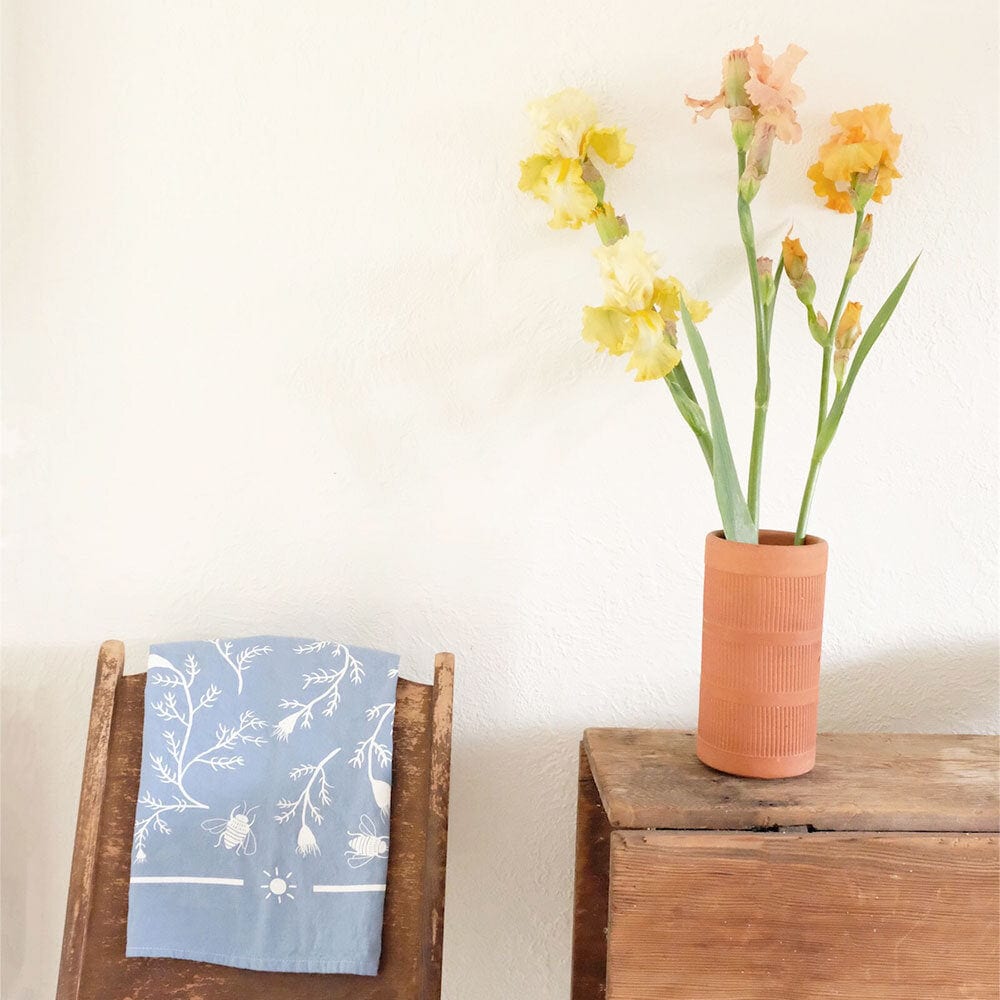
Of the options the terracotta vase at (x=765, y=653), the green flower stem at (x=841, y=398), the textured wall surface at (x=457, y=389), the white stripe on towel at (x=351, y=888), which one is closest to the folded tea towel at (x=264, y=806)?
the white stripe on towel at (x=351, y=888)

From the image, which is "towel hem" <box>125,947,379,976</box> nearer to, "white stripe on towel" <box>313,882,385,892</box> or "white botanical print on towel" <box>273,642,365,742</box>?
"white stripe on towel" <box>313,882,385,892</box>

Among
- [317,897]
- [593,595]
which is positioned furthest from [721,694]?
[317,897]

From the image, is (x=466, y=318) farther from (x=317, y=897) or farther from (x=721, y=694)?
(x=317, y=897)

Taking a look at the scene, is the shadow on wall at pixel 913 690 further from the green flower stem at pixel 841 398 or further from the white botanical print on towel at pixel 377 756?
the white botanical print on towel at pixel 377 756

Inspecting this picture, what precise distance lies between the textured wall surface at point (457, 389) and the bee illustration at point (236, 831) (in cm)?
25

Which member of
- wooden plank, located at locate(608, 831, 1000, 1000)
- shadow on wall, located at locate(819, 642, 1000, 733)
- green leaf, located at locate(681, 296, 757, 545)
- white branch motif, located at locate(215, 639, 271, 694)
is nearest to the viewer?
wooden plank, located at locate(608, 831, 1000, 1000)

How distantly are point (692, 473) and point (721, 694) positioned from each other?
1.04 ft

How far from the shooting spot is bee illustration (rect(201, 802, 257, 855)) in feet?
3.35

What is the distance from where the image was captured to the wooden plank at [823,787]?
0.87m

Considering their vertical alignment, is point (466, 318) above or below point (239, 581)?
above

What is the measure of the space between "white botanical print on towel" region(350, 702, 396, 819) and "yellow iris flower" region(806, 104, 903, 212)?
2.66ft

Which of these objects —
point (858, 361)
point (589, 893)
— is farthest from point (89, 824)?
point (858, 361)

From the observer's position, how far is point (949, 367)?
1.15m

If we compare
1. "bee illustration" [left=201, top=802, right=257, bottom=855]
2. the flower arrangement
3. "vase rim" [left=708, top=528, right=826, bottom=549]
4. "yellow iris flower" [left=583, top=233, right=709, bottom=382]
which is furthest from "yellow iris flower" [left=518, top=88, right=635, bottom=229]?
"bee illustration" [left=201, top=802, right=257, bottom=855]
